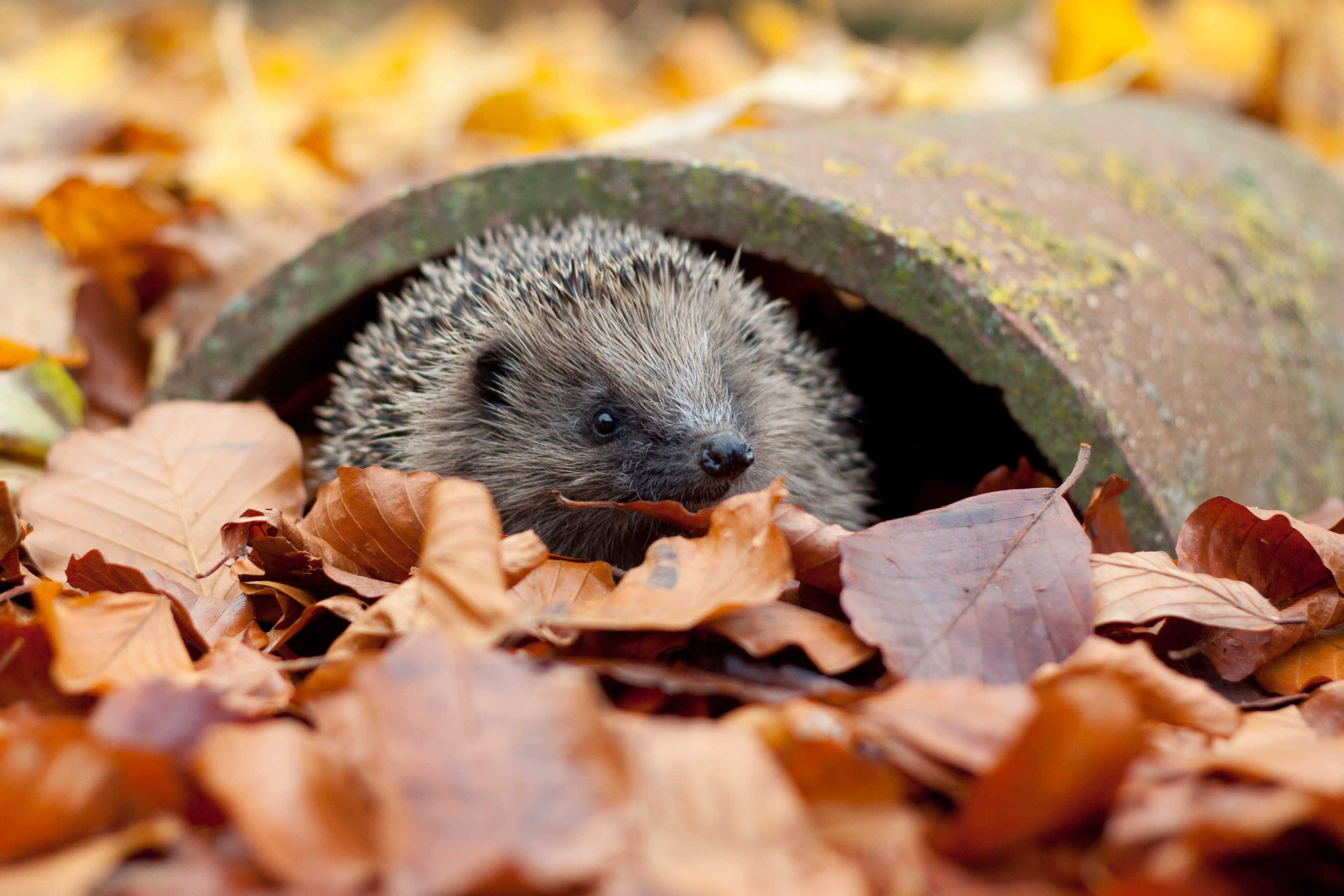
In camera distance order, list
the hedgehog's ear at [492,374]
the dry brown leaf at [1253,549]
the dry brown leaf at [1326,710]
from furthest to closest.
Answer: the hedgehog's ear at [492,374] < the dry brown leaf at [1253,549] < the dry brown leaf at [1326,710]

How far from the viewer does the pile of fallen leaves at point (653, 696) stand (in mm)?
1237

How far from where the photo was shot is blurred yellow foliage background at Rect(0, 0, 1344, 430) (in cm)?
374

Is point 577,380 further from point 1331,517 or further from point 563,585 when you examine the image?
point 1331,517

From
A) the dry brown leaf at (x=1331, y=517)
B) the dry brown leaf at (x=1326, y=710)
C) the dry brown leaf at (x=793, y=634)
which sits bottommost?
the dry brown leaf at (x=1331, y=517)

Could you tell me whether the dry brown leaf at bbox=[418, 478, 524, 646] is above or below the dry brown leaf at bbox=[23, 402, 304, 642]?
above

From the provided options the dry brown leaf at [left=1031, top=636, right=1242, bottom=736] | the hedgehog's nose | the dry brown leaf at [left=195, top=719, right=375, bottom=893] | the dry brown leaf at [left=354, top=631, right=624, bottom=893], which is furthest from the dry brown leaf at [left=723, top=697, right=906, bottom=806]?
the hedgehog's nose

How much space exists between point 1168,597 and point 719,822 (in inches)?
41.5

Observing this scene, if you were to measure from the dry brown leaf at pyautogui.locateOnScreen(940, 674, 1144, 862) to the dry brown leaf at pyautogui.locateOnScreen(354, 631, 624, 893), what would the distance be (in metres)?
0.42

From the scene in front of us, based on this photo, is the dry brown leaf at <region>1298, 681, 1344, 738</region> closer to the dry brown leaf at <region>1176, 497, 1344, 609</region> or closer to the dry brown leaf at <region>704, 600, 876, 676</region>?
the dry brown leaf at <region>1176, 497, 1344, 609</region>

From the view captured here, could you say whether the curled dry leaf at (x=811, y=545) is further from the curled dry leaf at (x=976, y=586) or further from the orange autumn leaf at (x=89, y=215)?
the orange autumn leaf at (x=89, y=215)

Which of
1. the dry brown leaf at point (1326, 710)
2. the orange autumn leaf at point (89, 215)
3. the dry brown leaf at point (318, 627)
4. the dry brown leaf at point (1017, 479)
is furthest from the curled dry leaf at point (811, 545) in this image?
the orange autumn leaf at point (89, 215)

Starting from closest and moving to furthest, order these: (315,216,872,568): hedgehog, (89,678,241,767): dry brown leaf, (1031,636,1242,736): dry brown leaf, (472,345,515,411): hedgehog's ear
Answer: (89,678,241,767): dry brown leaf → (1031,636,1242,736): dry brown leaf → (315,216,872,568): hedgehog → (472,345,515,411): hedgehog's ear

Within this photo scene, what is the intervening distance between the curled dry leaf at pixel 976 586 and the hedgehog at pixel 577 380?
2.55 feet

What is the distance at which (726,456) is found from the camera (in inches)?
→ 97.0
